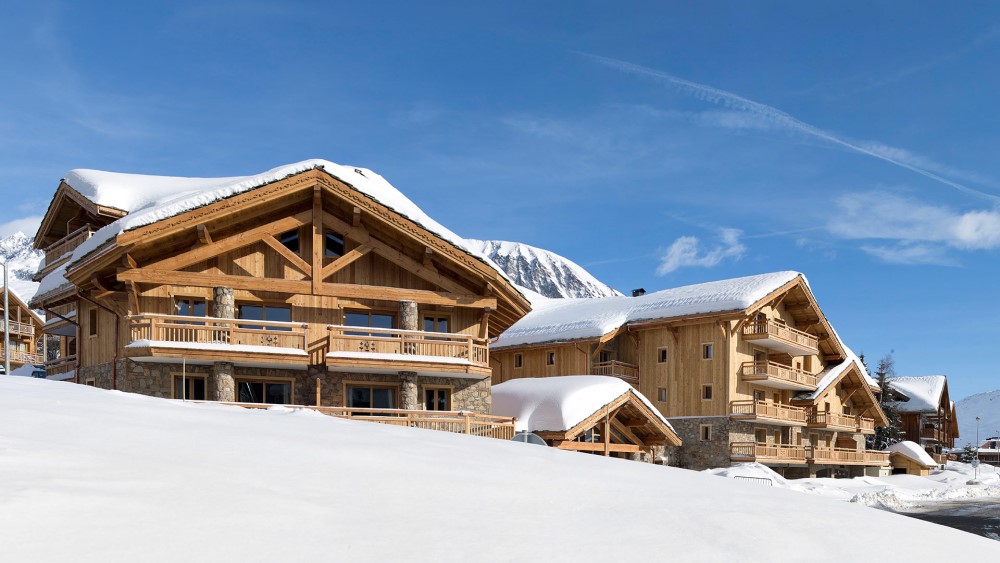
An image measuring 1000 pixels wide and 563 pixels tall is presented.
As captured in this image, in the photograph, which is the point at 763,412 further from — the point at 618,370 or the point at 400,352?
the point at 400,352

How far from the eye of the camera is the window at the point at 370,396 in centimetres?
2567

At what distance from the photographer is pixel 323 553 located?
4930 mm

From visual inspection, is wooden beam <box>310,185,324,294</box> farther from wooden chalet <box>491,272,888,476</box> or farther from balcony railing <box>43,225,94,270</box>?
wooden chalet <box>491,272,888,476</box>

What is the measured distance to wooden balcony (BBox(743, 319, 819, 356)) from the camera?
4088cm

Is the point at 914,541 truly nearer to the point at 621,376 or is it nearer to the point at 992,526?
the point at 992,526

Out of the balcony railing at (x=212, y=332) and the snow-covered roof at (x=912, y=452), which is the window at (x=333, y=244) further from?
the snow-covered roof at (x=912, y=452)

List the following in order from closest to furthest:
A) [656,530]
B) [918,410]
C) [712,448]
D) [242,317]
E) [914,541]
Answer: [656,530]
[914,541]
[242,317]
[712,448]
[918,410]

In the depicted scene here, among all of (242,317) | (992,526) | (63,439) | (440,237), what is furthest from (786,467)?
(63,439)

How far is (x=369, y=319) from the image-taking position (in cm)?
2680

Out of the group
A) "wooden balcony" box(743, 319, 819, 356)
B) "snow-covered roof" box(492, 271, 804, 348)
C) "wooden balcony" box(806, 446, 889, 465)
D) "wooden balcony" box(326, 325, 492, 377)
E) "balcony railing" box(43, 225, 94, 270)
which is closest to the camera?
"wooden balcony" box(326, 325, 492, 377)

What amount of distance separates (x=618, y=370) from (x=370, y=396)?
18.6 m

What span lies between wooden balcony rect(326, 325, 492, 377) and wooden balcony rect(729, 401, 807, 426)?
17.7 metres

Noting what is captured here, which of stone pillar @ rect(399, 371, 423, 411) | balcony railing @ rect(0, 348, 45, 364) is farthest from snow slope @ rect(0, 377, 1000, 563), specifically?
balcony railing @ rect(0, 348, 45, 364)

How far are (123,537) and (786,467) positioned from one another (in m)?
45.7
